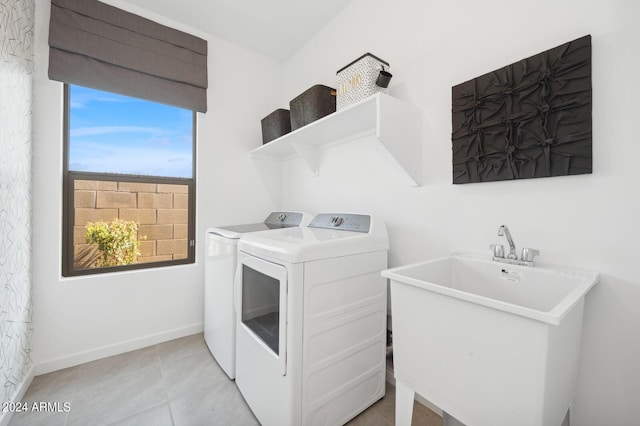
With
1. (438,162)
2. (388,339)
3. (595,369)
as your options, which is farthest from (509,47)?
(388,339)

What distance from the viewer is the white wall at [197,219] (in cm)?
186

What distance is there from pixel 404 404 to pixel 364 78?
1729 mm

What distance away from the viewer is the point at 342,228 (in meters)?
1.79

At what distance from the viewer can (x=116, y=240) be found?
2207 millimetres

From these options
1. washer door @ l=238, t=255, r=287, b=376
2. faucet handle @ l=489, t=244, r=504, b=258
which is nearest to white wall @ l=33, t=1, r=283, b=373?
washer door @ l=238, t=255, r=287, b=376

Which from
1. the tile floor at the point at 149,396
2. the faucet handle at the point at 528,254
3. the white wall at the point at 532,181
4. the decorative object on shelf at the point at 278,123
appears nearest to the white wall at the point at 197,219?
the tile floor at the point at 149,396

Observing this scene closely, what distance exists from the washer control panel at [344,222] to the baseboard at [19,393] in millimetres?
2014

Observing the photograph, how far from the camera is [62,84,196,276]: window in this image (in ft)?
6.65

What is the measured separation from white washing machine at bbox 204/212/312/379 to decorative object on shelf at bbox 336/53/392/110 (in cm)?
103

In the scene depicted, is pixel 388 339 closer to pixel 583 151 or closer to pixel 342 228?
pixel 342 228

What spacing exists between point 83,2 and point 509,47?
2902 millimetres

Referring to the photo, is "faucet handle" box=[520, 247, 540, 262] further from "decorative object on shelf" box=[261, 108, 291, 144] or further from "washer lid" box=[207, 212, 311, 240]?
"decorative object on shelf" box=[261, 108, 291, 144]

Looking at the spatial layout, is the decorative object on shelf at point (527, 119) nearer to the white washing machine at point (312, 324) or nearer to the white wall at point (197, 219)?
the white washing machine at point (312, 324)

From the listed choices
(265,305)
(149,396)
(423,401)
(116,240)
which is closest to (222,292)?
(265,305)
